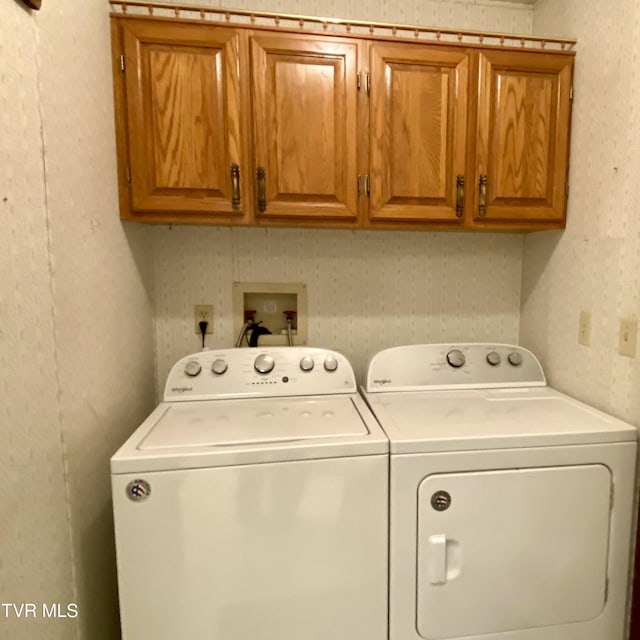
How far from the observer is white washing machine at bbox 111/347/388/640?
3.07ft

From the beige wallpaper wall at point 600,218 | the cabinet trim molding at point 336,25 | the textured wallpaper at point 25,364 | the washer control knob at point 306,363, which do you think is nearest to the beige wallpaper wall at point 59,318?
the textured wallpaper at point 25,364

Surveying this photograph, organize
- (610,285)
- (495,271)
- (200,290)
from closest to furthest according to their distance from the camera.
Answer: (610,285)
(200,290)
(495,271)

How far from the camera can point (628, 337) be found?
1178 millimetres

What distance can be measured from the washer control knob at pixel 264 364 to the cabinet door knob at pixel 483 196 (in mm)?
920

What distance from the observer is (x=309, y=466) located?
0.98m

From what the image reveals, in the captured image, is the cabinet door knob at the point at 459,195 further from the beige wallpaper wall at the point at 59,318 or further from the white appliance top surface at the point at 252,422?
the beige wallpaper wall at the point at 59,318

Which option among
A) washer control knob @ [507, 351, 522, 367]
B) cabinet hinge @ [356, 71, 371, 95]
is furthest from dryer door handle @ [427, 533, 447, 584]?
cabinet hinge @ [356, 71, 371, 95]

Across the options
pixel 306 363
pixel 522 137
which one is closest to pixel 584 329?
pixel 522 137

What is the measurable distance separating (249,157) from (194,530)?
43.3 inches

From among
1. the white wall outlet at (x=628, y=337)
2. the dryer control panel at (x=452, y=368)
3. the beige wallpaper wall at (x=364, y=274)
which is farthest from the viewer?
the beige wallpaper wall at (x=364, y=274)

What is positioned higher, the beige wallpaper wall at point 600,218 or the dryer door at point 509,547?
the beige wallpaper wall at point 600,218

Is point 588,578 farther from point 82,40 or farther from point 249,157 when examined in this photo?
point 82,40

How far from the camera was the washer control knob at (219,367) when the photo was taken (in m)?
1.38

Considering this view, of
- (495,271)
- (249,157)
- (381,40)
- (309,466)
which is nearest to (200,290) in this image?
(249,157)
